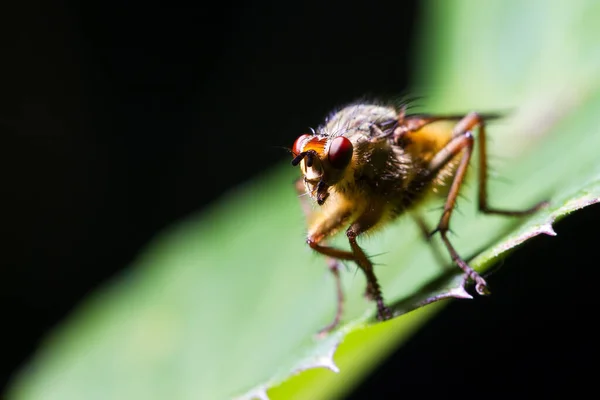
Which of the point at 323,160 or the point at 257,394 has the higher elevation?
the point at 323,160

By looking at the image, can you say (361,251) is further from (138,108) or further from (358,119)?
(138,108)

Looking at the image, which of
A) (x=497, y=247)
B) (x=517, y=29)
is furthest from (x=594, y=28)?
(x=497, y=247)

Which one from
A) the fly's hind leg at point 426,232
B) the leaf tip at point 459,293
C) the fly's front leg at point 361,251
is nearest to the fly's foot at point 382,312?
the fly's front leg at point 361,251

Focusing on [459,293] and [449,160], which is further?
[449,160]

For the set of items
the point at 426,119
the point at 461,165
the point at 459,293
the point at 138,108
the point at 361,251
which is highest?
the point at 138,108

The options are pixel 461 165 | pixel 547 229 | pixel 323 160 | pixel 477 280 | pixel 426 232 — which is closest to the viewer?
pixel 547 229

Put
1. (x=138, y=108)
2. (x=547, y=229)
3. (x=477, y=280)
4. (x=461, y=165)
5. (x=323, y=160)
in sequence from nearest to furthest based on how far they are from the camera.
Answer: (x=547, y=229)
(x=477, y=280)
(x=323, y=160)
(x=461, y=165)
(x=138, y=108)

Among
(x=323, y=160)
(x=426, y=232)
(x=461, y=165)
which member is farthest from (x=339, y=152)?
(x=426, y=232)
